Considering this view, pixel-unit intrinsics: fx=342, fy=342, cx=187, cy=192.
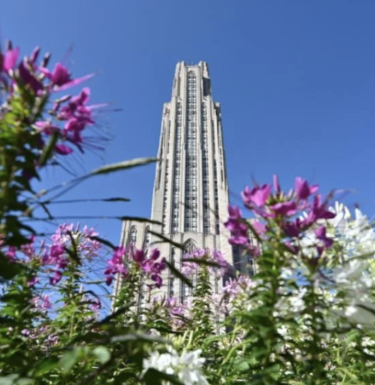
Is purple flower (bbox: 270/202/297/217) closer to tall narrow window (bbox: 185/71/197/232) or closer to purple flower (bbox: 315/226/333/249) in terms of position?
purple flower (bbox: 315/226/333/249)

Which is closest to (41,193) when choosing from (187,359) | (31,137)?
(31,137)

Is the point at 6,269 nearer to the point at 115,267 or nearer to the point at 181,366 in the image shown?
the point at 181,366

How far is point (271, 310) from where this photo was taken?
95cm

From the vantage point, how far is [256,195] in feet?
3.48

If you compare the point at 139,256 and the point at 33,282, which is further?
the point at 139,256

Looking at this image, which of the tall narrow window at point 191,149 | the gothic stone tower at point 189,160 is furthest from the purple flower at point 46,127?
the tall narrow window at point 191,149

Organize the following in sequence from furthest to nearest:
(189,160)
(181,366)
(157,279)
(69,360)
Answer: (189,160)
(157,279)
(181,366)
(69,360)

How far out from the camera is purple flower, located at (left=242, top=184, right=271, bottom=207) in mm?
1052

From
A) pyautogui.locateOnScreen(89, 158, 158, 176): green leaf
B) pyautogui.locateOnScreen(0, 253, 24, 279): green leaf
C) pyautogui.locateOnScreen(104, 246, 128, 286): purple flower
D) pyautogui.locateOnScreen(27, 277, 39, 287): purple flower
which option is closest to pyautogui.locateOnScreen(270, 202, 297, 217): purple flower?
pyautogui.locateOnScreen(89, 158, 158, 176): green leaf

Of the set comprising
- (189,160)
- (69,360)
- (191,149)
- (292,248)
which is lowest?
(69,360)

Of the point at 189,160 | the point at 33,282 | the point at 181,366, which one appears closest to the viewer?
the point at 181,366

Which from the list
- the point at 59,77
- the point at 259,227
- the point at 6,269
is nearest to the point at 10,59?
the point at 59,77

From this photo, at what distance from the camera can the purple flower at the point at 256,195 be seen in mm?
1052

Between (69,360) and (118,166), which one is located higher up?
(118,166)
